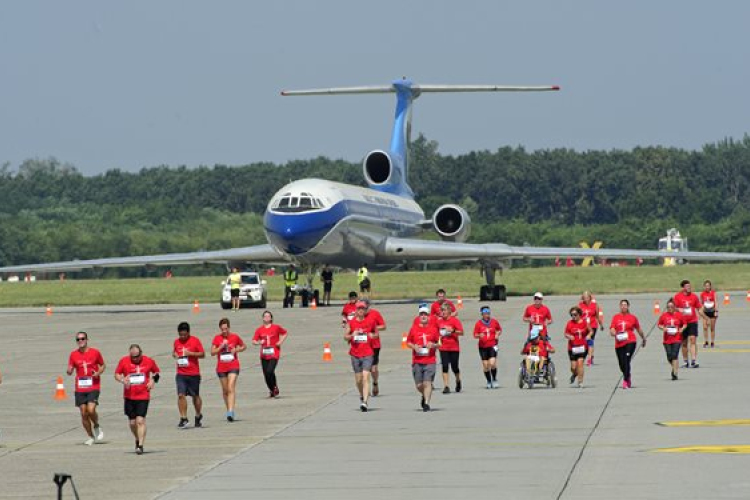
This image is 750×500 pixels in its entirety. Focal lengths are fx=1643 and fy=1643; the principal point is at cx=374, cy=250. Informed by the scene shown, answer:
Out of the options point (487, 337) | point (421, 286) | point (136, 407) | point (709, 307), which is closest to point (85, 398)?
point (136, 407)

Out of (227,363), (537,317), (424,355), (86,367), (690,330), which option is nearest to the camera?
(86,367)

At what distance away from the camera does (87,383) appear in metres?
20.1

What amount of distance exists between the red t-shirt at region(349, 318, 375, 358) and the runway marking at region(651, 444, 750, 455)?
6693 mm

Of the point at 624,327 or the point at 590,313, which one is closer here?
the point at 624,327

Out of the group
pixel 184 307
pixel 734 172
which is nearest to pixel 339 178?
pixel 734 172

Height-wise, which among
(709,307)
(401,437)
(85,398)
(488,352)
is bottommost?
(401,437)

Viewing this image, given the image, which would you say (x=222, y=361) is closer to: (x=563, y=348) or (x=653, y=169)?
(x=563, y=348)

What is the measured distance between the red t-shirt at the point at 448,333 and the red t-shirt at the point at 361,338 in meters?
1.63

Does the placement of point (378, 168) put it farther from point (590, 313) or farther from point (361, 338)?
point (361, 338)

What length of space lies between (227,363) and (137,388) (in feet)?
10.2

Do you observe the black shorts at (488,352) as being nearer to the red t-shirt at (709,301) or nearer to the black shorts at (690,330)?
the black shorts at (690,330)

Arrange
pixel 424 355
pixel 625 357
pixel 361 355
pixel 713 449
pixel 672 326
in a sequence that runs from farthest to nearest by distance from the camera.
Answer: pixel 672 326
pixel 625 357
pixel 361 355
pixel 424 355
pixel 713 449

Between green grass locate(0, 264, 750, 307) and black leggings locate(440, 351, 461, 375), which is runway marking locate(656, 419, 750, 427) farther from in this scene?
green grass locate(0, 264, 750, 307)

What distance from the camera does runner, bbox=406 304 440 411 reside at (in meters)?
23.2
